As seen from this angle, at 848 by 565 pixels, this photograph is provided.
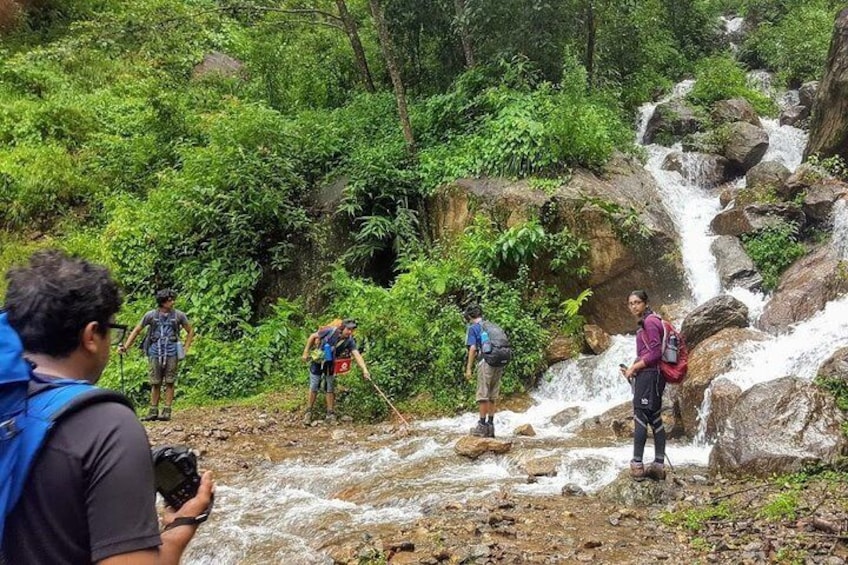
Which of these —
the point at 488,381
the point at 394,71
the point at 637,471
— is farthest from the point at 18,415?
the point at 394,71

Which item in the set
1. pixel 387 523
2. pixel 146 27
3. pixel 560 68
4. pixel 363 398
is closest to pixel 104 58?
pixel 146 27

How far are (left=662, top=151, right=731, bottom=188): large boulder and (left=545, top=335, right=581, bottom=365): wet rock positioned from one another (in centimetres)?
788

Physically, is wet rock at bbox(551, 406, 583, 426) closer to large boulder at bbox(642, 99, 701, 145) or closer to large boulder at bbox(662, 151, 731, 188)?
large boulder at bbox(662, 151, 731, 188)

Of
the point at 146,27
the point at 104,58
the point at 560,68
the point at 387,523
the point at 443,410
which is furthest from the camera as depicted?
the point at 104,58

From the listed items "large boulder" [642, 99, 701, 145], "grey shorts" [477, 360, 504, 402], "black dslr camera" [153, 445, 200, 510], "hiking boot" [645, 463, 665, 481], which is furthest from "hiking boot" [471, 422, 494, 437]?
"large boulder" [642, 99, 701, 145]

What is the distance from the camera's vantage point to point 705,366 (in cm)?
930

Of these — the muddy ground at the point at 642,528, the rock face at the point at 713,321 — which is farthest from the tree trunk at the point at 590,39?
the muddy ground at the point at 642,528

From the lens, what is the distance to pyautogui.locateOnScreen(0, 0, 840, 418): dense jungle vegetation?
40.2ft

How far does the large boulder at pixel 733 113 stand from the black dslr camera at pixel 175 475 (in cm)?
2067

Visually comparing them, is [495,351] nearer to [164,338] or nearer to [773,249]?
[164,338]

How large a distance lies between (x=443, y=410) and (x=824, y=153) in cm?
1179

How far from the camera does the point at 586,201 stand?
1280 cm

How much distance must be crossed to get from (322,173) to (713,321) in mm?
9797

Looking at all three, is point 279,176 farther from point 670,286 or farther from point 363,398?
point 670,286
